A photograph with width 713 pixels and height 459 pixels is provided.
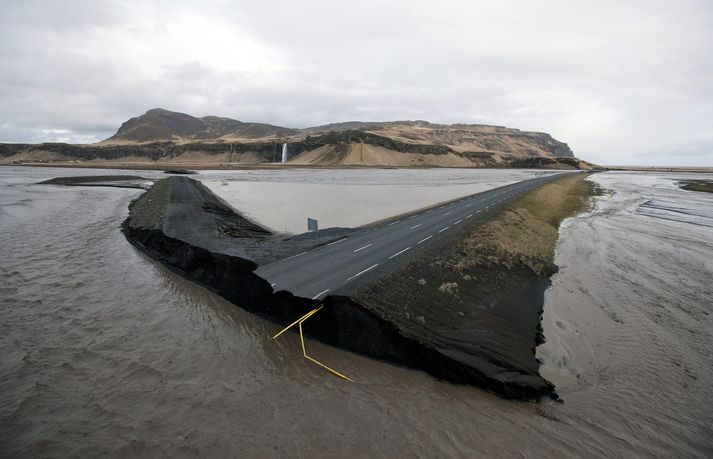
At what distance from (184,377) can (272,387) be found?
2629 millimetres

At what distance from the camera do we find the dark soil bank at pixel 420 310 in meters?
10.6

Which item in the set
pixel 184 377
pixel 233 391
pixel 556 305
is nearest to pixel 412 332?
pixel 233 391

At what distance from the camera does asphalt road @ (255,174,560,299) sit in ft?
48.2

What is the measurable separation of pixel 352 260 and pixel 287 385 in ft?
28.5

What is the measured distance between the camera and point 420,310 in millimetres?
13086

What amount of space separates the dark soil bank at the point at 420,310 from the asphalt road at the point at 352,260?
27.0 inches

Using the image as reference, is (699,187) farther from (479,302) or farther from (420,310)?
(420,310)

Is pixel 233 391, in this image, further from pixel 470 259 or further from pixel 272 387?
pixel 470 259

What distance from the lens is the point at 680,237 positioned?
29859mm

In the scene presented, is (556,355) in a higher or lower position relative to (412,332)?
lower

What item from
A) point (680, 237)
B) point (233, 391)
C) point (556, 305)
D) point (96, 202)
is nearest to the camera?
point (233, 391)

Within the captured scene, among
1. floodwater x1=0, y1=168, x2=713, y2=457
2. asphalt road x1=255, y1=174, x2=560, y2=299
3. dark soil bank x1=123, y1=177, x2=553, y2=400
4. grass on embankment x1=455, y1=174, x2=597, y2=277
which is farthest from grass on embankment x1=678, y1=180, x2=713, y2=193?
dark soil bank x1=123, y1=177, x2=553, y2=400

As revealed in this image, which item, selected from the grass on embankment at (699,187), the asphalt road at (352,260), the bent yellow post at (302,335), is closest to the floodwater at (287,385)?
the bent yellow post at (302,335)

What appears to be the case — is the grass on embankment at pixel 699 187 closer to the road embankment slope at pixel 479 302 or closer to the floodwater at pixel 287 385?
the road embankment slope at pixel 479 302
